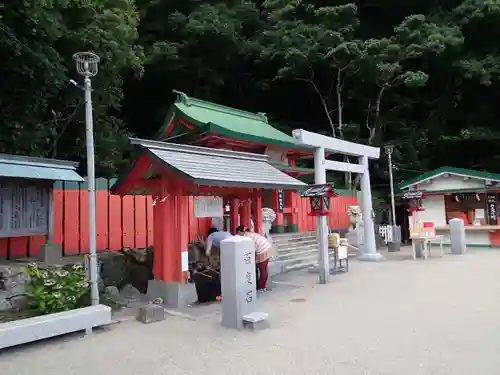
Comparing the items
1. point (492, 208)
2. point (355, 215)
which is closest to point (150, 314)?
point (355, 215)

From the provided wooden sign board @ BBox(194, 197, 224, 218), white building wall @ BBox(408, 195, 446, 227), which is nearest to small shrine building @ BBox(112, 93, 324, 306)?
wooden sign board @ BBox(194, 197, 224, 218)

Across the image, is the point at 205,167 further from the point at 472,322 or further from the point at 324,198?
the point at 472,322

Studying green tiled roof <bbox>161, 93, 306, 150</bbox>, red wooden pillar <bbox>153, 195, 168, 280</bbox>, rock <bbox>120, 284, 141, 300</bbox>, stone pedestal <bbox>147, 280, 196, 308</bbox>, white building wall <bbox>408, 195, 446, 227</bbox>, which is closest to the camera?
stone pedestal <bbox>147, 280, 196, 308</bbox>

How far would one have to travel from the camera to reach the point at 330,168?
13336 mm

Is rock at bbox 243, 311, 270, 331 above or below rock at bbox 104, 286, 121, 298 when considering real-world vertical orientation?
below

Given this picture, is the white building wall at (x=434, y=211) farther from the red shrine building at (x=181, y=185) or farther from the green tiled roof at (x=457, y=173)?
the red shrine building at (x=181, y=185)

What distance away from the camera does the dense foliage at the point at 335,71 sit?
22.1 metres

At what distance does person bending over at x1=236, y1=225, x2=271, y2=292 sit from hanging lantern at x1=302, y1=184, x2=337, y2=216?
1.98 metres

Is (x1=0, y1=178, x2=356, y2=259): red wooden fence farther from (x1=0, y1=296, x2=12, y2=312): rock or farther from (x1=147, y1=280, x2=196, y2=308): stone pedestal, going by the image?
(x1=0, y1=296, x2=12, y2=312): rock

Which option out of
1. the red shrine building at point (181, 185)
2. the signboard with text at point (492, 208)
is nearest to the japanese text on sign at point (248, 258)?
the red shrine building at point (181, 185)

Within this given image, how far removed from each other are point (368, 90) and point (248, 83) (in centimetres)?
832

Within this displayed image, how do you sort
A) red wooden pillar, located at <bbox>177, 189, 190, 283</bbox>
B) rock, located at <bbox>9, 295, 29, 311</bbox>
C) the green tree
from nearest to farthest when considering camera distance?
rock, located at <bbox>9, 295, 29, 311</bbox> < red wooden pillar, located at <bbox>177, 189, 190, 283</bbox> < the green tree

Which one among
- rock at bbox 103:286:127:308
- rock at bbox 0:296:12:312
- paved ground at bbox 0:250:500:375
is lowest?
paved ground at bbox 0:250:500:375

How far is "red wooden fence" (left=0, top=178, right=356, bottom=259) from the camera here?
9.70m
